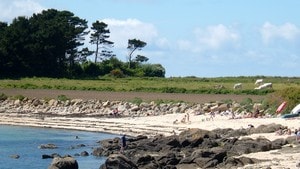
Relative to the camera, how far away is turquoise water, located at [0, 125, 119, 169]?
34188 millimetres

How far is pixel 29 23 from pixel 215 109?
41941mm

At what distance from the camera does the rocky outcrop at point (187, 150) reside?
2862cm

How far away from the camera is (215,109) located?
53375 mm

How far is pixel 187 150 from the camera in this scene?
3353cm

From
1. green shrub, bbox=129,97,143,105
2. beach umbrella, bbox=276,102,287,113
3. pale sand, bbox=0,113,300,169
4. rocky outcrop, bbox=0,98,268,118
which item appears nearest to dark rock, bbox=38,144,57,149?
pale sand, bbox=0,113,300,169

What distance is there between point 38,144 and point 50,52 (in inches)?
1669

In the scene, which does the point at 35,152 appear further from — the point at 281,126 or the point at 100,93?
the point at 100,93

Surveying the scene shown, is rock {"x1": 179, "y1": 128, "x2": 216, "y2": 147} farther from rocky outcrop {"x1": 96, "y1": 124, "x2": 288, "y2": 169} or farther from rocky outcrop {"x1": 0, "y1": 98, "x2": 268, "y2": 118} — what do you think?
rocky outcrop {"x1": 0, "y1": 98, "x2": 268, "y2": 118}

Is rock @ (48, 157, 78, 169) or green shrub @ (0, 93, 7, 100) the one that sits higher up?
green shrub @ (0, 93, 7, 100)

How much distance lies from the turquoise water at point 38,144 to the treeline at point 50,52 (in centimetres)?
2839

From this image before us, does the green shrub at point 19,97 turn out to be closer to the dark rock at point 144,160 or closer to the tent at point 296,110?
the tent at point 296,110

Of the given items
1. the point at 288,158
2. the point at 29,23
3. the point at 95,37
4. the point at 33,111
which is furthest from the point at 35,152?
the point at 95,37

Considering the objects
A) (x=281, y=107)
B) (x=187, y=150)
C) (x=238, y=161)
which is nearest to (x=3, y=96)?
(x=281, y=107)

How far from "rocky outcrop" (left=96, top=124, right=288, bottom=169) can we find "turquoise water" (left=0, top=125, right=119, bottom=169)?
167cm
